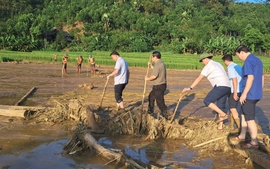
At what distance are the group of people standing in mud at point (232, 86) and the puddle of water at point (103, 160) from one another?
104 cm

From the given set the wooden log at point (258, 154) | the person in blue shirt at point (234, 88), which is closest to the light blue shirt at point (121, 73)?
the person in blue shirt at point (234, 88)

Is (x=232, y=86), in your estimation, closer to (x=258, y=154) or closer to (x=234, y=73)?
(x=234, y=73)

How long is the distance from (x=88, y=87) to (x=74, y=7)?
179 ft

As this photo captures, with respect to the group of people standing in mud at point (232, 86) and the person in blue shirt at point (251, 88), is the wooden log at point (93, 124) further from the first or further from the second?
the person in blue shirt at point (251, 88)

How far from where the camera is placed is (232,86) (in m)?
6.68

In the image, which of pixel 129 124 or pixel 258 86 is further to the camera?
pixel 129 124

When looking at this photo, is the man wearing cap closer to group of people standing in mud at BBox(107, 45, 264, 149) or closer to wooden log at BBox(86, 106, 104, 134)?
group of people standing in mud at BBox(107, 45, 264, 149)

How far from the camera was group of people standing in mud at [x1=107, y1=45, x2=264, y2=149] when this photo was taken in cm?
544

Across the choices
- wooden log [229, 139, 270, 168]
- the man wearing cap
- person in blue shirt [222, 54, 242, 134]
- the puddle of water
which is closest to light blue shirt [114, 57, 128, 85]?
the puddle of water

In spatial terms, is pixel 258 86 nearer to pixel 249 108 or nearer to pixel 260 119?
pixel 249 108

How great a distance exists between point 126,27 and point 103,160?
5957cm

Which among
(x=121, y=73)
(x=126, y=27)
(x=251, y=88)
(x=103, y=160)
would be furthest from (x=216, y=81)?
(x=126, y=27)

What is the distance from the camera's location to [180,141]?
6.67 meters

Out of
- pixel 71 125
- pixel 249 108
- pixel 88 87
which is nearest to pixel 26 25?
pixel 88 87
